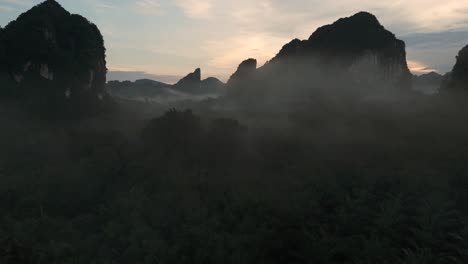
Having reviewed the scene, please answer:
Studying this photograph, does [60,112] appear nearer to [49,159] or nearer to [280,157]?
[49,159]

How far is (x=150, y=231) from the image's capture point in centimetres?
1903

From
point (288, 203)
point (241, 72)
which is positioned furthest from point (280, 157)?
point (241, 72)

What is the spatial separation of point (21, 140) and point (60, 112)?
22.1 metres

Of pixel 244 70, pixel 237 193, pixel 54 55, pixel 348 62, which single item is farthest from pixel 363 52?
pixel 237 193

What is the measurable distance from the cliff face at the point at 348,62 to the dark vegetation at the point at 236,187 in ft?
142

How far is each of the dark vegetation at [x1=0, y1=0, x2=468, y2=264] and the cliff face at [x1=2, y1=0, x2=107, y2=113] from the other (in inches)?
46.2

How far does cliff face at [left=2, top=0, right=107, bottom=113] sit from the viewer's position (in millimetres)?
62906

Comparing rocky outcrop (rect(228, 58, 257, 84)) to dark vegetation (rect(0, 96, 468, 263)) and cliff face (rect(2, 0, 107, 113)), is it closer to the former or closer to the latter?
cliff face (rect(2, 0, 107, 113))

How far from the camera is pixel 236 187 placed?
2647 centimetres

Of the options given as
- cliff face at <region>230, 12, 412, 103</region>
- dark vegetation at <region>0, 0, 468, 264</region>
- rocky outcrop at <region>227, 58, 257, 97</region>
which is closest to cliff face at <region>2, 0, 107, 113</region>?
dark vegetation at <region>0, 0, 468, 264</region>

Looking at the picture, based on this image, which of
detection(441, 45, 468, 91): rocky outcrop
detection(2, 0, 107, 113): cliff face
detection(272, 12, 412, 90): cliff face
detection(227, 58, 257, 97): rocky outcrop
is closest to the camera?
detection(441, 45, 468, 91): rocky outcrop

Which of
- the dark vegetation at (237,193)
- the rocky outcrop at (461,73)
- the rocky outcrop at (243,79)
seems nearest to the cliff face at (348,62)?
the rocky outcrop at (243,79)

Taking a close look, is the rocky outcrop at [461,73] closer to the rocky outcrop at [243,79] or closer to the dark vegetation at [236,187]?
the dark vegetation at [236,187]

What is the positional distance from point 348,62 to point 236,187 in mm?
92807
